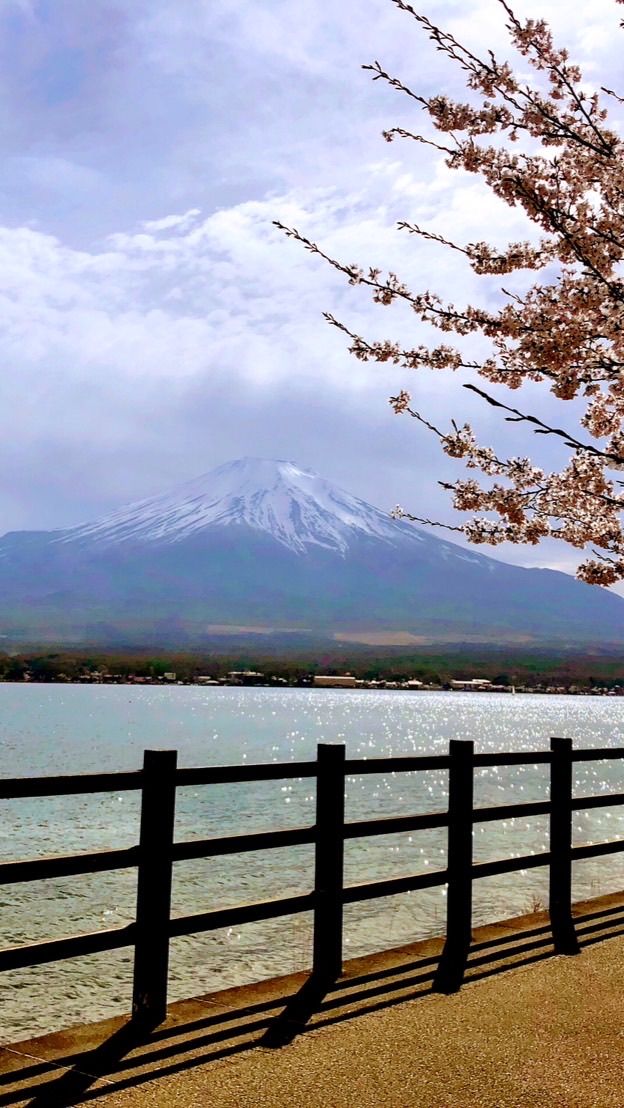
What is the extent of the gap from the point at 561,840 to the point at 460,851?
1.45 meters

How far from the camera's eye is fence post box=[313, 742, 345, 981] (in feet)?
22.2

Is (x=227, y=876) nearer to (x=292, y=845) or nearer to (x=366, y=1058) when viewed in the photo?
(x=292, y=845)

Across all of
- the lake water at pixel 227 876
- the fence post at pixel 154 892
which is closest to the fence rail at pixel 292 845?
the fence post at pixel 154 892

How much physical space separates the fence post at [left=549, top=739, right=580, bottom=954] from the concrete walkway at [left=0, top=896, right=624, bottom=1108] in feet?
4.86

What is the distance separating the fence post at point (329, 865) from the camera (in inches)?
266

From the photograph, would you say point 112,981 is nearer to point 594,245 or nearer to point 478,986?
point 478,986

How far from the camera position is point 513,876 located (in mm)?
22609

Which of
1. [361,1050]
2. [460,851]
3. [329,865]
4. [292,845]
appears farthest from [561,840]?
[361,1050]

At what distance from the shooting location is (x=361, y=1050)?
207 inches

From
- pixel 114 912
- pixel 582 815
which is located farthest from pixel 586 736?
pixel 114 912

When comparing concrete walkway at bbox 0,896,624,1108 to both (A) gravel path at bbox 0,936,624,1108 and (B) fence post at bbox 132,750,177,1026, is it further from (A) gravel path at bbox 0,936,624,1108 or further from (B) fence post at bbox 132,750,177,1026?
(B) fence post at bbox 132,750,177,1026

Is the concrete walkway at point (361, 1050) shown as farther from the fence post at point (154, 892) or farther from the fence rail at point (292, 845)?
the fence rail at point (292, 845)

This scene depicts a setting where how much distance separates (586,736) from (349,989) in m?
96.4

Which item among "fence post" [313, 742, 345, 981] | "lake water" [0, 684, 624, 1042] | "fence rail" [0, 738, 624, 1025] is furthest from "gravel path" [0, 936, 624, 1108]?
"lake water" [0, 684, 624, 1042]
